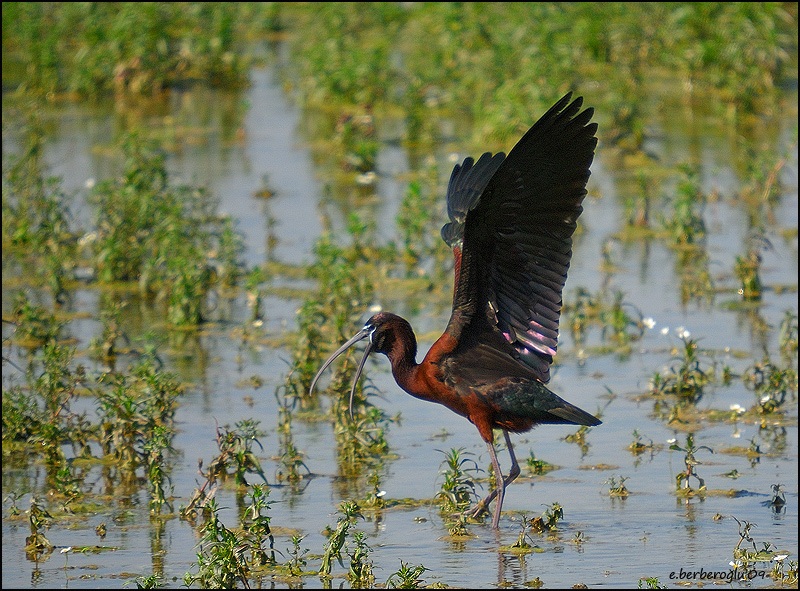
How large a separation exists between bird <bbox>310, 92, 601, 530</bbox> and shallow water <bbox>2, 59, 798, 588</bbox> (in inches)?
16.5

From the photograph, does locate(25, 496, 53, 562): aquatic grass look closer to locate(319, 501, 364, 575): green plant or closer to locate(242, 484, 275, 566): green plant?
locate(242, 484, 275, 566): green plant

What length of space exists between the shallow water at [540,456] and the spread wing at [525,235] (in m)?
0.81

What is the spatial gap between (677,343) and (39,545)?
4.30 m

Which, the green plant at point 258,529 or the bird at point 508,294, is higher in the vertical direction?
the bird at point 508,294

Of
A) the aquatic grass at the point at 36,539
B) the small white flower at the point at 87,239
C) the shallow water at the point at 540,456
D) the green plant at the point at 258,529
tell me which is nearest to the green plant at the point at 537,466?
the shallow water at the point at 540,456

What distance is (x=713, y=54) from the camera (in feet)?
45.1

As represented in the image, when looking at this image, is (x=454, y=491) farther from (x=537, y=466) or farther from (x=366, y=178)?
(x=366, y=178)

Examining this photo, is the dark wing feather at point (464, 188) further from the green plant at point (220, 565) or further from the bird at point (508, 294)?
the green plant at point (220, 565)

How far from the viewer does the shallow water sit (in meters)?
5.90

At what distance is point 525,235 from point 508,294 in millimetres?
286

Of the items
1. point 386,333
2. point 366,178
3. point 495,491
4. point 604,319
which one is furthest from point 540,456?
point 366,178

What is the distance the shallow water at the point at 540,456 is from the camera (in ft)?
19.4

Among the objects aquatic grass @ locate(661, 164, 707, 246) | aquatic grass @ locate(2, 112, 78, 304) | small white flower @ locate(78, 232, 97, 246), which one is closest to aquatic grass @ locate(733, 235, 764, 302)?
aquatic grass @ locate(661, 164, 707, 246)

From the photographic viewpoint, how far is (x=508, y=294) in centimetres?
642
